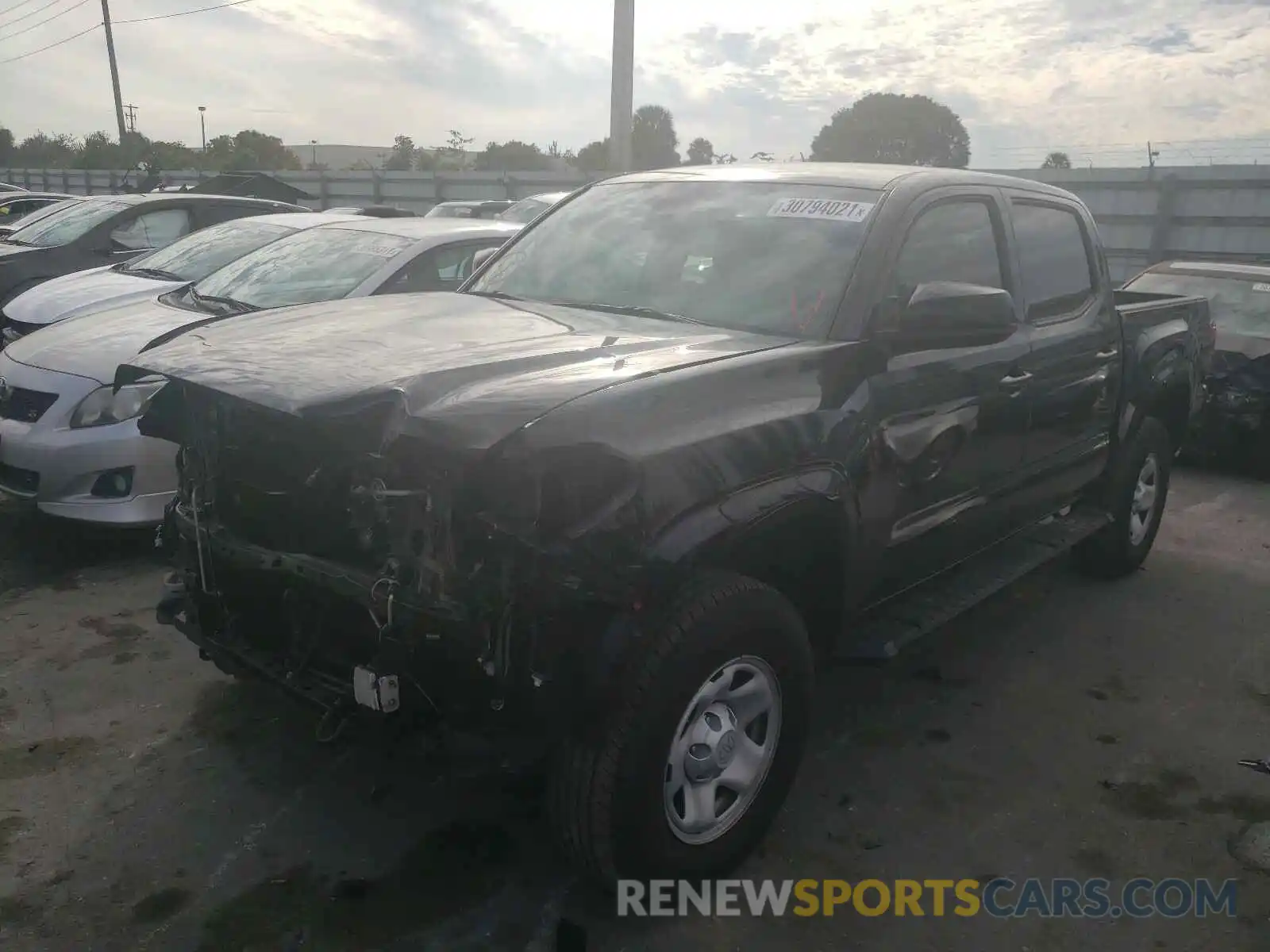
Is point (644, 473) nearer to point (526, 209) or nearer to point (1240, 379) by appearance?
point (1240, 379)

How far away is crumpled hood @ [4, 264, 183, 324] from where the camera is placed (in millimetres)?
6496

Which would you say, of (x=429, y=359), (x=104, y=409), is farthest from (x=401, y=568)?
(x=104, y=409)

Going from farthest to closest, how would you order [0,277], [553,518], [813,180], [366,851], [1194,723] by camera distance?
1. [0,277]
2. [1194,723]
3. [813,180]
4. [366,851]
5. [553,518]

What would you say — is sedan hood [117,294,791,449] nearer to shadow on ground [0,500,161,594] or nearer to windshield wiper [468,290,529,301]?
windshield wiper [468,290,529,301]

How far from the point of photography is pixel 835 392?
2900 mm

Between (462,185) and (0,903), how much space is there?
896 inches

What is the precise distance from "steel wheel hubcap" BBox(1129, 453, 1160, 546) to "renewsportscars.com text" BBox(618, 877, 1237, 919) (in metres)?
2.70

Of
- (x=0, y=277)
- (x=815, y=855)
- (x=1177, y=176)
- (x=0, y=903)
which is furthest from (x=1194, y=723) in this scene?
(x=1177, y=176)

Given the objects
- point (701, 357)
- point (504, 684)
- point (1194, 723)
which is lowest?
point (1194, 723)

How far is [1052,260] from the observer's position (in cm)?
425

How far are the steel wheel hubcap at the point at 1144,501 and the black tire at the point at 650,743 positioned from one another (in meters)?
3.40

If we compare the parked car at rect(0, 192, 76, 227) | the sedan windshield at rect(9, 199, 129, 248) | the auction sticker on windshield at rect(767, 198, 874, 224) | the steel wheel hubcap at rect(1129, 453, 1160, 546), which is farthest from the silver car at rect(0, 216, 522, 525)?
the parked car at rect(0, 192, 76, 227)

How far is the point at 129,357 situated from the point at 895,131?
55799 mm

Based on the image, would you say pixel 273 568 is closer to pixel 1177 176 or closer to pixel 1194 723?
pixel 1194 723
